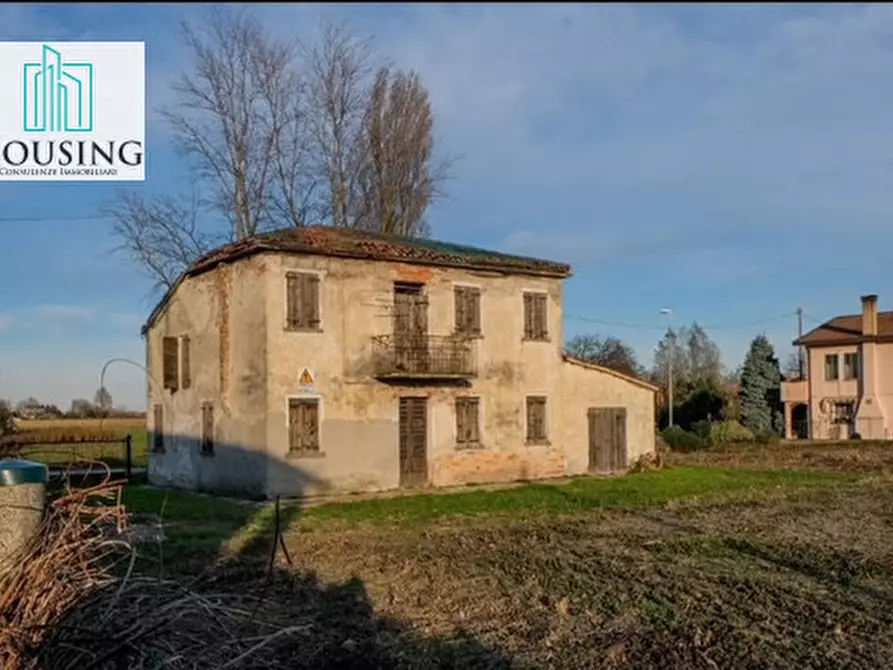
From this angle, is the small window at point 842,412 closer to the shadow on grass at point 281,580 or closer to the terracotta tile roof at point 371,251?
the terracotta tile roof at point 371,251

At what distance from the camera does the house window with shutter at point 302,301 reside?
21.9m

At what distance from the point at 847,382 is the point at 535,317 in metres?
27.1

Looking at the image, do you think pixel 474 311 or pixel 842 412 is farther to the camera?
pixel 842 412

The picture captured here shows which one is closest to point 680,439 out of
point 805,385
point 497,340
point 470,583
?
point 805,385

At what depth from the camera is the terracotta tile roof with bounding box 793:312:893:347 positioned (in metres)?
46.3

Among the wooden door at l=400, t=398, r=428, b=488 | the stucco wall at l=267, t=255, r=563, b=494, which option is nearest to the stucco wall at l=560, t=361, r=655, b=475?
the stucco wall at l=267, t=255, r=563, b=494

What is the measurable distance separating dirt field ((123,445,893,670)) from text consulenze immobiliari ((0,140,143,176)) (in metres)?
5.51

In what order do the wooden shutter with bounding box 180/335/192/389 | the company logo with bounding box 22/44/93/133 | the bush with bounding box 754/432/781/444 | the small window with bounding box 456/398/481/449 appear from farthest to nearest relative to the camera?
the bush with bounding box 754/432/781/444 → the wooden shutter with bounding box 180/335/192/389 → the small window with bounding box 456/398/481/449 → the company logo with bounding box 22/44/93/133

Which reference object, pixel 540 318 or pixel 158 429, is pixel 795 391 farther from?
pixel 158 429

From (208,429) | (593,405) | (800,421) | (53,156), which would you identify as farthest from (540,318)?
(800,421)

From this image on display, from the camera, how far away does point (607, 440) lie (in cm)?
2816

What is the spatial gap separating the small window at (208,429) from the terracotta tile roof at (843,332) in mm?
34733

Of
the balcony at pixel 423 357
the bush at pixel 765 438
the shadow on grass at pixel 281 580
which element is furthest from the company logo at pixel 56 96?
the bush at pixel 765 438

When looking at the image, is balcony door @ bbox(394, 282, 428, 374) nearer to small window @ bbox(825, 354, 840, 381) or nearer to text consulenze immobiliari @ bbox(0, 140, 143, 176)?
text consulenze immobiliari @ bbox(0, 140, 143, 176)
